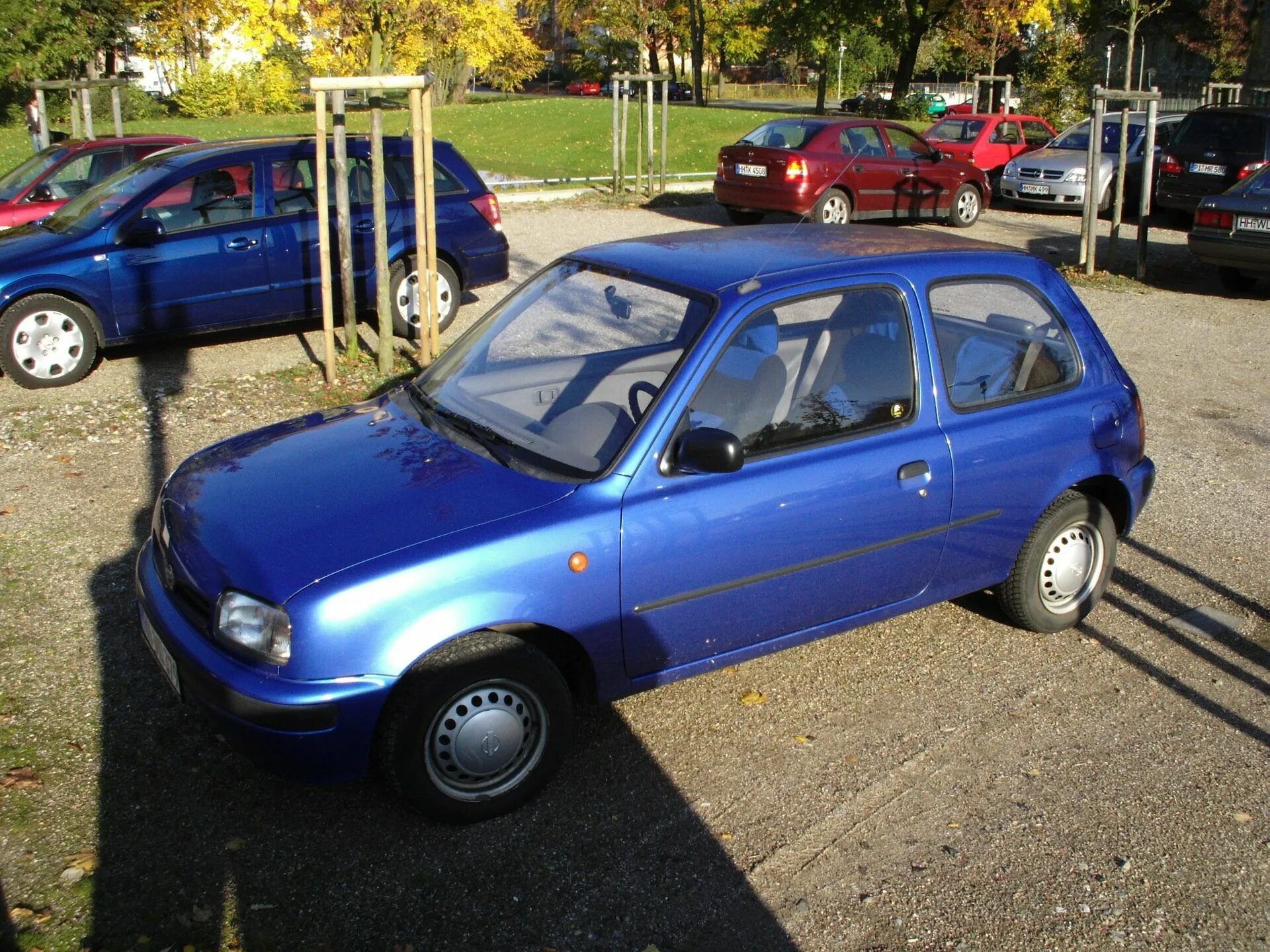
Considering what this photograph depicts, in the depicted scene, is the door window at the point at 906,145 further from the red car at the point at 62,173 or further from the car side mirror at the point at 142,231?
the car side mirror at the point at 142,231

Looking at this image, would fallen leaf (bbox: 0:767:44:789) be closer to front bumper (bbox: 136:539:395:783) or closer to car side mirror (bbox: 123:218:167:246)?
front bumper (bbox: 136:539:395:783)

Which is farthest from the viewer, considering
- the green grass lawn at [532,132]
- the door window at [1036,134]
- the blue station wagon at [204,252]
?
the green grass lawn at [532,132]

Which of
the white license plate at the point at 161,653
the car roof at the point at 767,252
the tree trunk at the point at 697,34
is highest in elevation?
the tree trunk at the point at 697,34

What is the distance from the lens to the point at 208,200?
9.66m

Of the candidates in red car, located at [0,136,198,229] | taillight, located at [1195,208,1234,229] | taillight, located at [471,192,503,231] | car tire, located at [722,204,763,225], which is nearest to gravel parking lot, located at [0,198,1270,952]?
taillight, located at [471,192,503,231]

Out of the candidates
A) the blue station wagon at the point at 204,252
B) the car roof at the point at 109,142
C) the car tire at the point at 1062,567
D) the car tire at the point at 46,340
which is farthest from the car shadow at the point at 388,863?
the car roof at the point at 109,142

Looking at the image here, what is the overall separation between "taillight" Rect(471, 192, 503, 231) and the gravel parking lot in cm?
566

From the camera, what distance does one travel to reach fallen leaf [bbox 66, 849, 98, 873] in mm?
3598

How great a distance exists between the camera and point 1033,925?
3428 millimetres

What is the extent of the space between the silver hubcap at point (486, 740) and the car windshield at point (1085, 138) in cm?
1925

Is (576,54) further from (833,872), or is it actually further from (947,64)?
(833,872)

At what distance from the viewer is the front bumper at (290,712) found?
3443 millimetres

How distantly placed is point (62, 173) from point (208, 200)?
4.63m

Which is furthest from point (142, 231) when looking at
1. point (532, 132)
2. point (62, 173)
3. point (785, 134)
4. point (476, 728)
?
point (532, 132)
